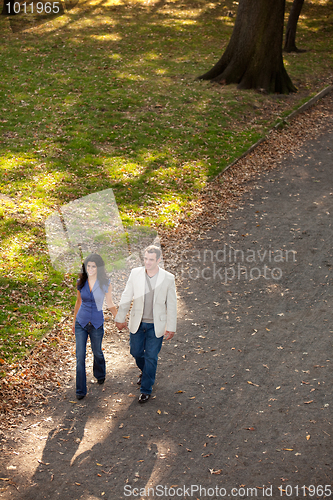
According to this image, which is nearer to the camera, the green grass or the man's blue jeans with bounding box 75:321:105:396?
the man's blue jeans with bounding box 75:321:105:396

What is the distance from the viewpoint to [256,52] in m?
16.5

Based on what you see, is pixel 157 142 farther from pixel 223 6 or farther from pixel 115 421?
pixel 223 6

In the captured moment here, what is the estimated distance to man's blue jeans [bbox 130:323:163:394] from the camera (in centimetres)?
555

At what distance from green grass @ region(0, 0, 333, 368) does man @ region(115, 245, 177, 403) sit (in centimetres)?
225

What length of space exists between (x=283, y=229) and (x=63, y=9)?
19.9 m

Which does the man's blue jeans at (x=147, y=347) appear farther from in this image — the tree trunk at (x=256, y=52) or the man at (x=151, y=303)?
the tree trunk at (x=256, y=52)

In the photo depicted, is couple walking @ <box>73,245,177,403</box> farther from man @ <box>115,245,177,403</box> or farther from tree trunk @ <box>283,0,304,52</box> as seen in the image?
tree trunk @ <box>283,0,304,52</box>

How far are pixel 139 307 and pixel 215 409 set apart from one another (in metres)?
1.77

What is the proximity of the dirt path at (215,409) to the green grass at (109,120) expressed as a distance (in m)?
1.83

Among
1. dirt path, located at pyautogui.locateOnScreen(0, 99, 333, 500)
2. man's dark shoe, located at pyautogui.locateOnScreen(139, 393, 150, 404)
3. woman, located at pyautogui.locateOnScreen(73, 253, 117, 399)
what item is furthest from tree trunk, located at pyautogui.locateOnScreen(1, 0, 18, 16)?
man's dark shoe, located at pyautogui.locateOnScreen(139, 393, 150, 404)

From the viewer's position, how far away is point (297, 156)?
13.8 metres

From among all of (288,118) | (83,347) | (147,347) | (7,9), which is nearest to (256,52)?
(288,118)

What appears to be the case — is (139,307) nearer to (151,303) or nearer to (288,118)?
(151,303)

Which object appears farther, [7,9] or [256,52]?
Answer: [7,9]
